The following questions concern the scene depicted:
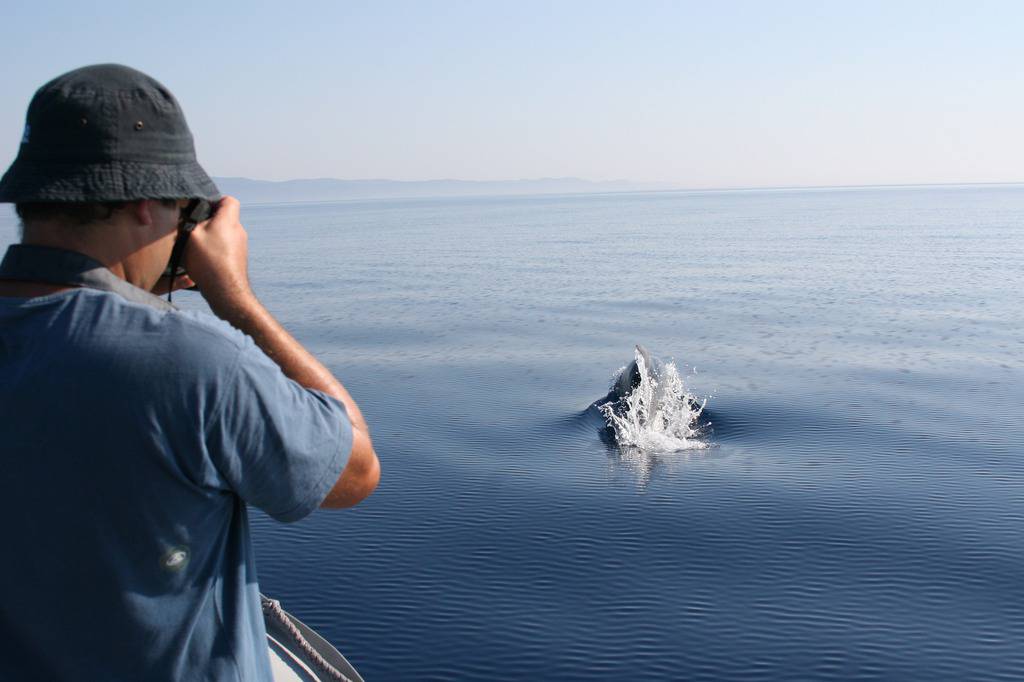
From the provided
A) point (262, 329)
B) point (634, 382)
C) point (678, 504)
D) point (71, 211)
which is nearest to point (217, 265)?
point (262, 329)

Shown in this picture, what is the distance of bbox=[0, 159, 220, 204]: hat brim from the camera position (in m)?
2.64

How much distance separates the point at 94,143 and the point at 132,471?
939mm

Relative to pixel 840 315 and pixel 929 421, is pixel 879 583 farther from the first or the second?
pixel 840 315

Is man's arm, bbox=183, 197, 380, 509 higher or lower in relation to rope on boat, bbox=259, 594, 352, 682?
higher

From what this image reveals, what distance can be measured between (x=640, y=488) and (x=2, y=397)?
1344 centimetres

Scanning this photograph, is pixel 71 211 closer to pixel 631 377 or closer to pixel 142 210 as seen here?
pixel 142 210

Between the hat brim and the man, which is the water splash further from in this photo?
the hat brim

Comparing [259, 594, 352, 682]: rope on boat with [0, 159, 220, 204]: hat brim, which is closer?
[0, 159, 220, 204]: hat brim

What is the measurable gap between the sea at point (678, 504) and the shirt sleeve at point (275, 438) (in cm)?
748

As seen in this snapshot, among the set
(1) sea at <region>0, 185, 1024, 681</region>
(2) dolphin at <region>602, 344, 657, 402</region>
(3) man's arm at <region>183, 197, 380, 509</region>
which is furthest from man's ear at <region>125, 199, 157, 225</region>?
(2) dolphin at <region>602, 344, 657, 402</region>

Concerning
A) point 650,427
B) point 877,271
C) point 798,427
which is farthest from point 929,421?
point 877,271

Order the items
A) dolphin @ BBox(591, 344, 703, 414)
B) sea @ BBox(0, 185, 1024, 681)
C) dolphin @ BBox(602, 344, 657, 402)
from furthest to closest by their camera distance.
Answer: dolphin @ BBox(602, 344, 657, 402) → dolphin @ BBox(591, 344, 703, 414) → sea @ BBox(0, 185, 1024, 681)

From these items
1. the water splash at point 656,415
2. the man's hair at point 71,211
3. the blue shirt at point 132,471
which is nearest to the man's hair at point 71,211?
the man's hair at point 71,211

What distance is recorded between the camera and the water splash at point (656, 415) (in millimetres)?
17797
